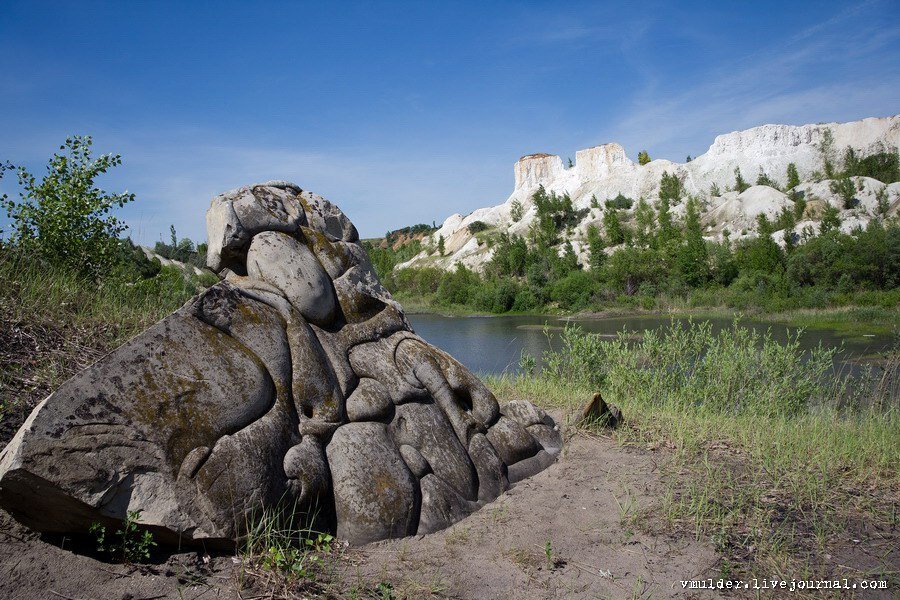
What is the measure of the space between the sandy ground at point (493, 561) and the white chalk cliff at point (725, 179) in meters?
55.9

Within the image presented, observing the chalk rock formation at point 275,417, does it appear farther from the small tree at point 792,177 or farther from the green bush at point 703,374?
the small tree at point 792,177

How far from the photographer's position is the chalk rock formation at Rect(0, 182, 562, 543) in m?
3.41

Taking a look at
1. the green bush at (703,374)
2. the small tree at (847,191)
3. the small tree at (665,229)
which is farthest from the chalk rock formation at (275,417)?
the small tree at (847,191)

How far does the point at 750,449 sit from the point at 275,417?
481cm

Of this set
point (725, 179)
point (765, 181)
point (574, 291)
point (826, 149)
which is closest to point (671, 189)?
point (725, 179)

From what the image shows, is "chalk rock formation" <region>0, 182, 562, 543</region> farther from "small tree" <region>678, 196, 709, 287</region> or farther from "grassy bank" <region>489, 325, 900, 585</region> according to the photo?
"small tree" <region>678, 196, 709, 287</region>

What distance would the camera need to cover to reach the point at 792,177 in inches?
2628

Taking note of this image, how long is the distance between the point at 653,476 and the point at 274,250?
13.0 ft

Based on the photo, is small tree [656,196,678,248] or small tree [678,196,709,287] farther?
small tree [656,196,678,248]

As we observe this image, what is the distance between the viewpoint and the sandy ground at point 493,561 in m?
3.34

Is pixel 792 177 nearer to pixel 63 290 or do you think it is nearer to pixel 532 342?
pixel 532 342

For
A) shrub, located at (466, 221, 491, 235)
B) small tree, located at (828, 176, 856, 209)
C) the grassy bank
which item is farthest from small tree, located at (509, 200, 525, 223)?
the grassy bank

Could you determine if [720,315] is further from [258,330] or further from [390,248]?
[390,248]

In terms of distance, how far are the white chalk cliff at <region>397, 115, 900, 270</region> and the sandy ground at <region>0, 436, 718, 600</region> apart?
55.9m
